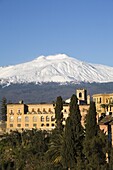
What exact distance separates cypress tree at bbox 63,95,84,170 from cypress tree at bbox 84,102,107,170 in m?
1.12

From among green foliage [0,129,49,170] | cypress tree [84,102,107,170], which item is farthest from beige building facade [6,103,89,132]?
cypress tree [84,102,107,170]

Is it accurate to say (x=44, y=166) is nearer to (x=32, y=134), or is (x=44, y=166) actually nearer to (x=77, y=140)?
(x=77, y=140)

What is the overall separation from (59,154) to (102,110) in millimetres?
36795

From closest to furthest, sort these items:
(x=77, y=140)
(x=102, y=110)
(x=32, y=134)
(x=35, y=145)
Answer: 1. (x=77, y=140)
2. (x=35, y=145)
3. (x=32, y=134)
4. (x=102, y=110)

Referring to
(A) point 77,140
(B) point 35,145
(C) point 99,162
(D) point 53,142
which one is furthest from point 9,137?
(C) point 99,162

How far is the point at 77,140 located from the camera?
4966 cm

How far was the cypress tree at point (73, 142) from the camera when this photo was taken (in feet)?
158

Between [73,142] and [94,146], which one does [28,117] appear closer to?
[73,142]

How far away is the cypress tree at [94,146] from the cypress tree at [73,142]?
112cm

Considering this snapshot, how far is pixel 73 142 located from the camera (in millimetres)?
48906

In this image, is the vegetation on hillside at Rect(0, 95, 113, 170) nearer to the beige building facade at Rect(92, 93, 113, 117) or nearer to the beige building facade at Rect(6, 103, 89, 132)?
the beige building facade at Rect(92, 93, 113, 117)

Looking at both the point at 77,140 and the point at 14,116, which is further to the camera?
the point at 14,116

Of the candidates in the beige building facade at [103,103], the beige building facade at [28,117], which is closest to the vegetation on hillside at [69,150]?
the beige building facade at [103,103]

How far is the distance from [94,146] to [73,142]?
133 inches
